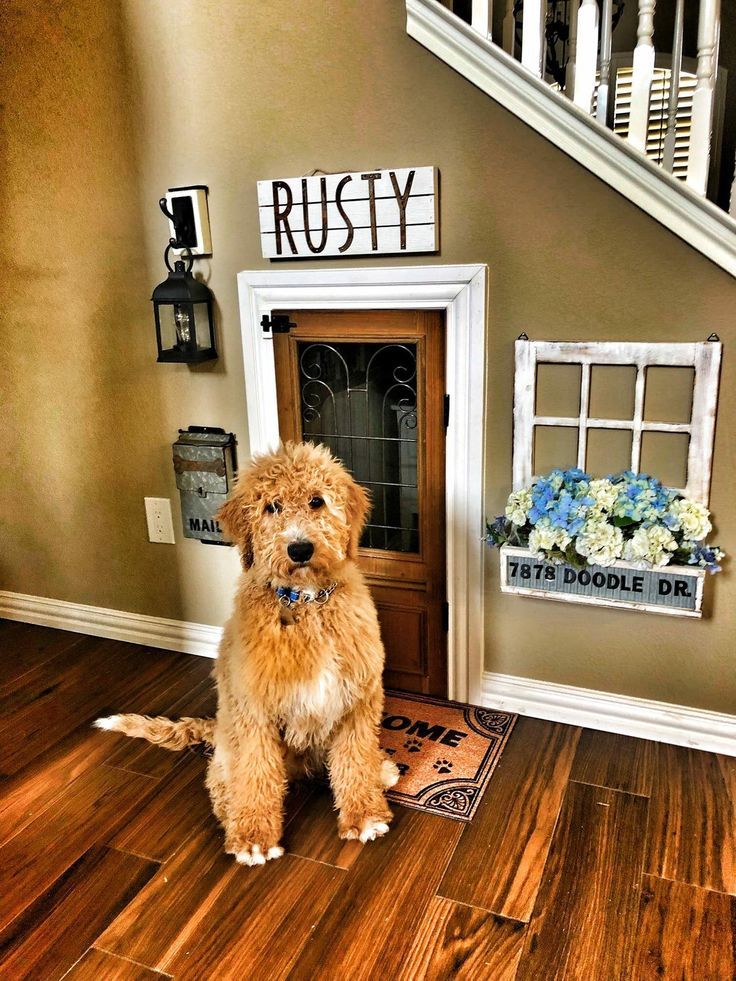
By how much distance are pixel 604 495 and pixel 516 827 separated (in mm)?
984

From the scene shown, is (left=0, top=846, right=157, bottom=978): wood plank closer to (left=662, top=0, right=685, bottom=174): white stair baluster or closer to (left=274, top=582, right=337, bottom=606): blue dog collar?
(left=274, top=582, right=337, bottom=606): blue dog collar

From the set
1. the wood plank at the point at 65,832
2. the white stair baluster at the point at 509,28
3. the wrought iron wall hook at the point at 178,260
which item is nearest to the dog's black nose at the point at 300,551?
the wood plank at the point at 65,832

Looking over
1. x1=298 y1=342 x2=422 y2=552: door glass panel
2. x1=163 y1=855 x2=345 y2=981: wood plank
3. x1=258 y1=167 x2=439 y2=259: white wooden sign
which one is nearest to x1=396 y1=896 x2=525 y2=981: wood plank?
x1=163 y1=855 x2=345 y2=981: wood plank

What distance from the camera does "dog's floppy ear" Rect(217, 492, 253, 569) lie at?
192 cm

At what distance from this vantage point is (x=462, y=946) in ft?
5.68

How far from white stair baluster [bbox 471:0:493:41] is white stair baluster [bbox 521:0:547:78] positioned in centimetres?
11

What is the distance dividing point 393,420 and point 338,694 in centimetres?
100

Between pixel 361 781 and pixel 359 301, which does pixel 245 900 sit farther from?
pixel 359 301

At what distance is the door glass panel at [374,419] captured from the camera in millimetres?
2531

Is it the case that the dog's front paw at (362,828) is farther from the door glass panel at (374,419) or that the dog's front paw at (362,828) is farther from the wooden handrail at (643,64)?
the wooden handrail at (643,64)

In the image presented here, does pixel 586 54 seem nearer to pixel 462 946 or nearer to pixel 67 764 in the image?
pixel 462 946

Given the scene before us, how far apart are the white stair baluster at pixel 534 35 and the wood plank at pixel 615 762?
2.06m

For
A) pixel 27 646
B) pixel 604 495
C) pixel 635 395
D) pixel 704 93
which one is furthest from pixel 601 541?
pixel 27 646

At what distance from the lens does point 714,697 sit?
235cm
